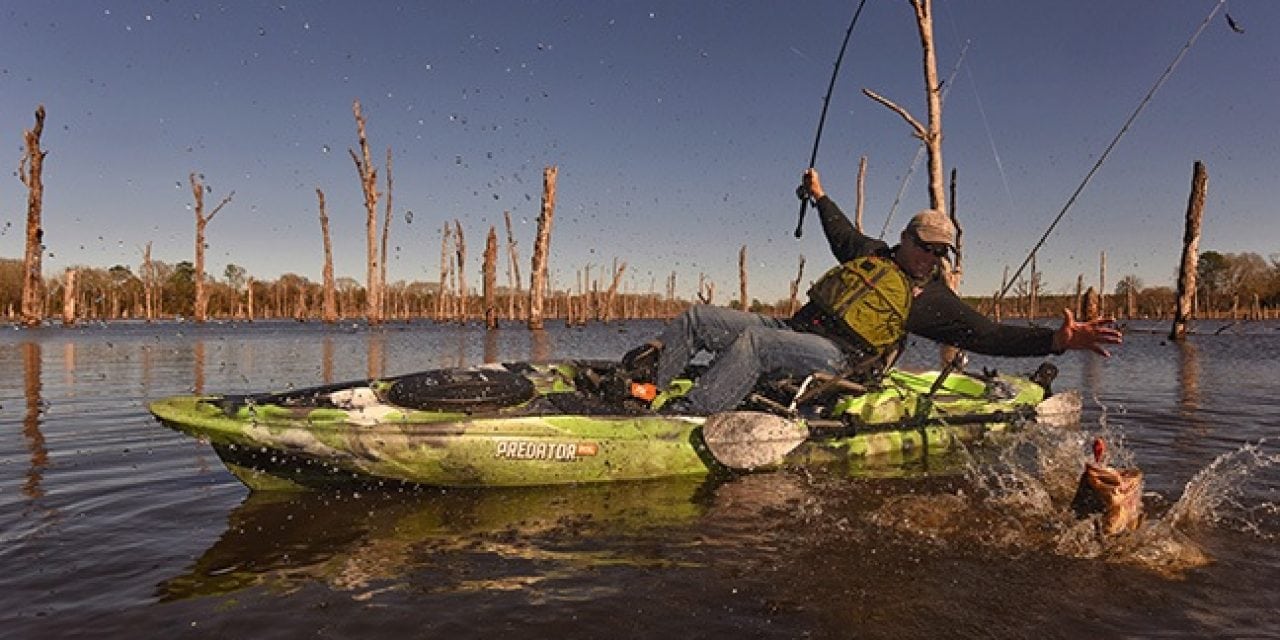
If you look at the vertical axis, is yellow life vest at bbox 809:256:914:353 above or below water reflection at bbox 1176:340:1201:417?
above

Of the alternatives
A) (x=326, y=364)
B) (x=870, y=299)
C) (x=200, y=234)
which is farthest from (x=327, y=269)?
(x=870, y=299)

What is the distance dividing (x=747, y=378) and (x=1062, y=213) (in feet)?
9.76

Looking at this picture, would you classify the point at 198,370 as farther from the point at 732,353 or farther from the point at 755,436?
the point at 755,436

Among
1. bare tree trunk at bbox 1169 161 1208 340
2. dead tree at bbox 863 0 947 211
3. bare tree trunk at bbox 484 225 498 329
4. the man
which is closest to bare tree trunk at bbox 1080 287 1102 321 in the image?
the man

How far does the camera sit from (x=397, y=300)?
3004 inches

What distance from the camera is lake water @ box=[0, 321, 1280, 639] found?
279cm

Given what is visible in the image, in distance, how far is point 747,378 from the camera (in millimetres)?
5582

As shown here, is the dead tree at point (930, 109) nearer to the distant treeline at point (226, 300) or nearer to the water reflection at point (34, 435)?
the water reflection at point (34, 435)

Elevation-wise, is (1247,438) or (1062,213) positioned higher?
(1062,213)

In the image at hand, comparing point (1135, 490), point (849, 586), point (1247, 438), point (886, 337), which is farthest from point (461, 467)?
point (1247, 438)

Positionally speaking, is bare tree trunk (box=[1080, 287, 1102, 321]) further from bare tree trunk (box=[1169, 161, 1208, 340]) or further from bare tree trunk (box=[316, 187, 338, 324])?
bare tree trunk (box=[316, 187, 338, 324])

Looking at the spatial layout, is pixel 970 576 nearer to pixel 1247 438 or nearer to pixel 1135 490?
pixel 1135 490

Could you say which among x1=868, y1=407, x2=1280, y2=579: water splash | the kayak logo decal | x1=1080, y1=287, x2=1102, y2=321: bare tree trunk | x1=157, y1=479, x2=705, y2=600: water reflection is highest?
x1=1080, y1=287, x2=1102, y2=321: bare tree trunk

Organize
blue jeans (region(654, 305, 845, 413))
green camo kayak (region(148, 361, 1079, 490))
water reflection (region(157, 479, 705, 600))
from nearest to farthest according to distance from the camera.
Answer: water reflection (region(157, 479, 705, 600)) < green camo kayak (region(148, 361, 1079, 490)) < blue jeans (region(654, 305, 845, 413))
